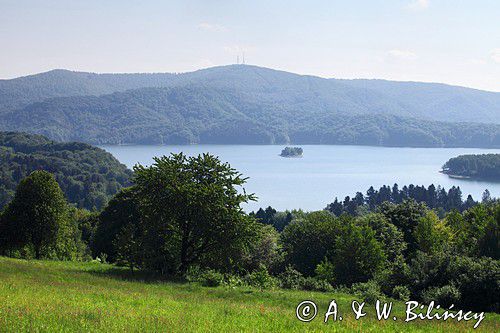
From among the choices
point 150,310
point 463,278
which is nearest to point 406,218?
point 463,278

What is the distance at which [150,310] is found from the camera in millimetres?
15555

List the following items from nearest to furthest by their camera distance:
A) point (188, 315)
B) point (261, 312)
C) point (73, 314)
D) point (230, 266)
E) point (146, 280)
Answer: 1. point (73, 314)
2. point (188, 315)
3. point (261, 312)
4. point (146, 280)
5. point (230, 266)

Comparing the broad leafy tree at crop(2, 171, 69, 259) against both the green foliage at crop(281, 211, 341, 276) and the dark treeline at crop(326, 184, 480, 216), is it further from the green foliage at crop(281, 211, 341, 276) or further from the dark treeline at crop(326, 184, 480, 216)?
the dark treeline at crop(326, 184, 480, 216)

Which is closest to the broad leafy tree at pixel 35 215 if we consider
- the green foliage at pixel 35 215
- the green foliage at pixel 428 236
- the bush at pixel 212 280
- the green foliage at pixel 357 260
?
the green foliage at pixel 35 215

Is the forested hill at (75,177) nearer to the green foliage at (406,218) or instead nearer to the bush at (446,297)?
the green foliage at (406,218)

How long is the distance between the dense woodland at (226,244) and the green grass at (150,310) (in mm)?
3841

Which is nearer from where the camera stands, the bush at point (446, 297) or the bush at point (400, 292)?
the bush at point (446, 297)

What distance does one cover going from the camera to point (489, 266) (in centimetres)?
2620

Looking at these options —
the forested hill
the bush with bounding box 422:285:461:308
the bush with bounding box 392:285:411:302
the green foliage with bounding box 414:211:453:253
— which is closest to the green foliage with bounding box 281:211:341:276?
the green foliage with bounding box 414:211:453:253

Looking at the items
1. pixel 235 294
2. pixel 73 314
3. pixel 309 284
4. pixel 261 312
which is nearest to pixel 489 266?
pixel 309 284

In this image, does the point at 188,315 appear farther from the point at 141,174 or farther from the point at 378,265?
the point at 378,265

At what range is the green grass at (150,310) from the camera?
12.5 meters

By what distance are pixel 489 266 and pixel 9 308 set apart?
2161 cm

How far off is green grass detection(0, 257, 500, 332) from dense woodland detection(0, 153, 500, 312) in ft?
12.6
